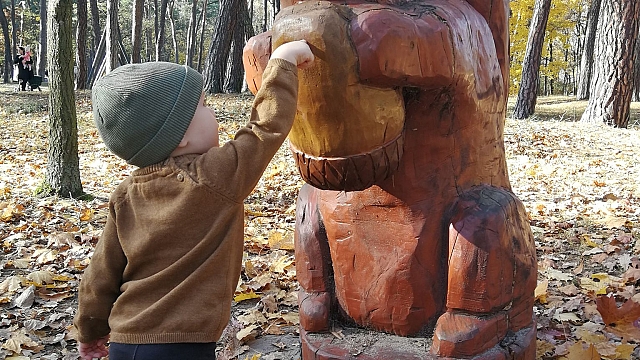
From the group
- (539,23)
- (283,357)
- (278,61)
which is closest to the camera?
(278,61)

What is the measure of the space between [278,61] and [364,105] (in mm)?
251

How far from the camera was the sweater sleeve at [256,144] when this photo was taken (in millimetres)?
1449

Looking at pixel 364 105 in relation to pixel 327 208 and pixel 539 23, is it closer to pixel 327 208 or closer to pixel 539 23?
pixel 327 208

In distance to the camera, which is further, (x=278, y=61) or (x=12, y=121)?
(x=12, y=121)

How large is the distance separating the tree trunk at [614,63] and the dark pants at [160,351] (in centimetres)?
889

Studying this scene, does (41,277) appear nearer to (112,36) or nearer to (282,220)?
(282,220)

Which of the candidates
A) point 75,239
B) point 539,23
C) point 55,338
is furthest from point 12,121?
point 539,23

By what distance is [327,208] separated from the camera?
1.90 metres

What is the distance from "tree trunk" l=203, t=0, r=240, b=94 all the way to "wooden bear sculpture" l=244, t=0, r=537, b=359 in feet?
34.0

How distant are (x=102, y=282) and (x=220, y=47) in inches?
445

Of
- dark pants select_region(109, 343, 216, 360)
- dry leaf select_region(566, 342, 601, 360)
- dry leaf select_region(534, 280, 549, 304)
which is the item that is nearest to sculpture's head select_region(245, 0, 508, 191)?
dark pants select_region(109, 343, 216, 360)

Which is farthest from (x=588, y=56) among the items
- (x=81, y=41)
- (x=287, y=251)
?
(x=287, y=251)

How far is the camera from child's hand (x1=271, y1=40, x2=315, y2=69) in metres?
1.41

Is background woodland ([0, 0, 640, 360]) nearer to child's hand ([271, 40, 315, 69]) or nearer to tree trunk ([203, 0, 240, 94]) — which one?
child's hand ([271, 40, 315, 69])
